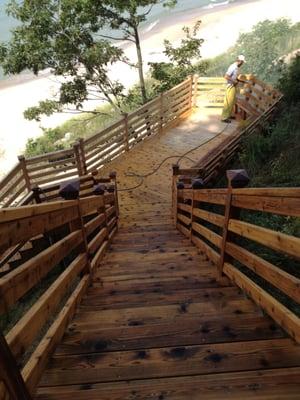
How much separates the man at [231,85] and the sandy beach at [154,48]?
963cm

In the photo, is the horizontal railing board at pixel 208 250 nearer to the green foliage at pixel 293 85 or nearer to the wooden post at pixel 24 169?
the wooden post at pixel 24 169

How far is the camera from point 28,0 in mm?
10352

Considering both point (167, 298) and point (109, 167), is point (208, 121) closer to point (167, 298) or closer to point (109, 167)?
point (109, 167)

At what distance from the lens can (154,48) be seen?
3178 centimetres

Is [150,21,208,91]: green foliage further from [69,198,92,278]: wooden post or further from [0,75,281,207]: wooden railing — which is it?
[69,198,92,278]: wooden post

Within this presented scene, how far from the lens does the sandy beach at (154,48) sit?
75.8 ft

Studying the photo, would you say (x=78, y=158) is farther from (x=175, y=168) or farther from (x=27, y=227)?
(x=27, y=227)

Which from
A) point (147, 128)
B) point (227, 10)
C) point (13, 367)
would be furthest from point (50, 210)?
point (227, 10)

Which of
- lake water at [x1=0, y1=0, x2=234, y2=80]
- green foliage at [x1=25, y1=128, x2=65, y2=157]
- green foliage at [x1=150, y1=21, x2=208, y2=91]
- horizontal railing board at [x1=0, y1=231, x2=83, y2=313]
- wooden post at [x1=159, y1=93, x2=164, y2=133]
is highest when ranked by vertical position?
lake water at [x1=0, y1=0, x2=234, y2=80]

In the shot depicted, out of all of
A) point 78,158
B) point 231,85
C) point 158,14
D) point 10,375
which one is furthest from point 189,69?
point 158,14

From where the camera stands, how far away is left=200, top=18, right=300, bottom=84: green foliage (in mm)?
22484

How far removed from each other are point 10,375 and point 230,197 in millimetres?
2171

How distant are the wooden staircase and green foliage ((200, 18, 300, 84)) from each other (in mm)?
20803

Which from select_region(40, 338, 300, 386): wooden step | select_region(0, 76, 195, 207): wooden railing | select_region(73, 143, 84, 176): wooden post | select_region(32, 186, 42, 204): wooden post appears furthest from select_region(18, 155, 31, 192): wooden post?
select_region(40, 338, 300, 386): wooden step
